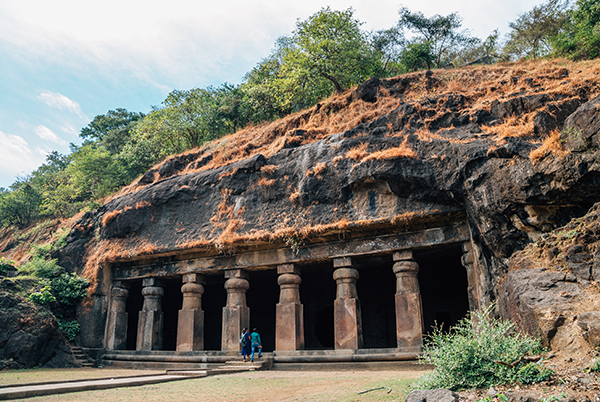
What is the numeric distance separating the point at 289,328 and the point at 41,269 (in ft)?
29.8

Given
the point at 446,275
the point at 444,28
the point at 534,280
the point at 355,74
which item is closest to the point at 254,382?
the point at 534,280

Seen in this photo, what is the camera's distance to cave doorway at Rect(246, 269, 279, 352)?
1695 cm

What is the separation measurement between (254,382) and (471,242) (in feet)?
20.1

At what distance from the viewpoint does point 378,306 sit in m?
15.3

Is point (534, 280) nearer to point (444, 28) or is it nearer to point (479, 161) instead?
point (479, 161)

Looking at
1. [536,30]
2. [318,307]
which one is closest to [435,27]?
[536,30]

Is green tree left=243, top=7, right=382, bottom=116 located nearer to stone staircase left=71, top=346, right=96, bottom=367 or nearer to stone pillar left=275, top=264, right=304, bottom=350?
stone pillar left=275, top=264, right=304, bottom=350

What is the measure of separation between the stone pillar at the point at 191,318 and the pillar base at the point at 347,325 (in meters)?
4.73

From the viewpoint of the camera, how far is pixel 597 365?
4039 mm

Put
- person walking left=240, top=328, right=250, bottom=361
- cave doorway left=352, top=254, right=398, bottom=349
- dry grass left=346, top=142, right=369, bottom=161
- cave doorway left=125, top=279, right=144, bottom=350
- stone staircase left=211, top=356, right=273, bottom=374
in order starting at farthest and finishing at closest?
cave doorway left=125, top=279, right=144, bottom=350, cave doorway left=352, top=254, right=398, bottom=349, person walking left=240, top=328, right=250, bottom=361, dry grass left=346, top=142, right=369, bottom=161, stone staircase left=211, top=356, right=273, bottom=374

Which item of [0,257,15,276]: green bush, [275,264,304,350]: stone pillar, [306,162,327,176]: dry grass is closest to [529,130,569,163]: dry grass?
[306,162,327,176]: dry grass

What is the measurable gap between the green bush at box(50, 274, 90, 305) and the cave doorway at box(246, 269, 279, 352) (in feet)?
19.7

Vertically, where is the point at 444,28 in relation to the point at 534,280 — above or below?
above

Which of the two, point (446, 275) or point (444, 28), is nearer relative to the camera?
point (446, 275)
